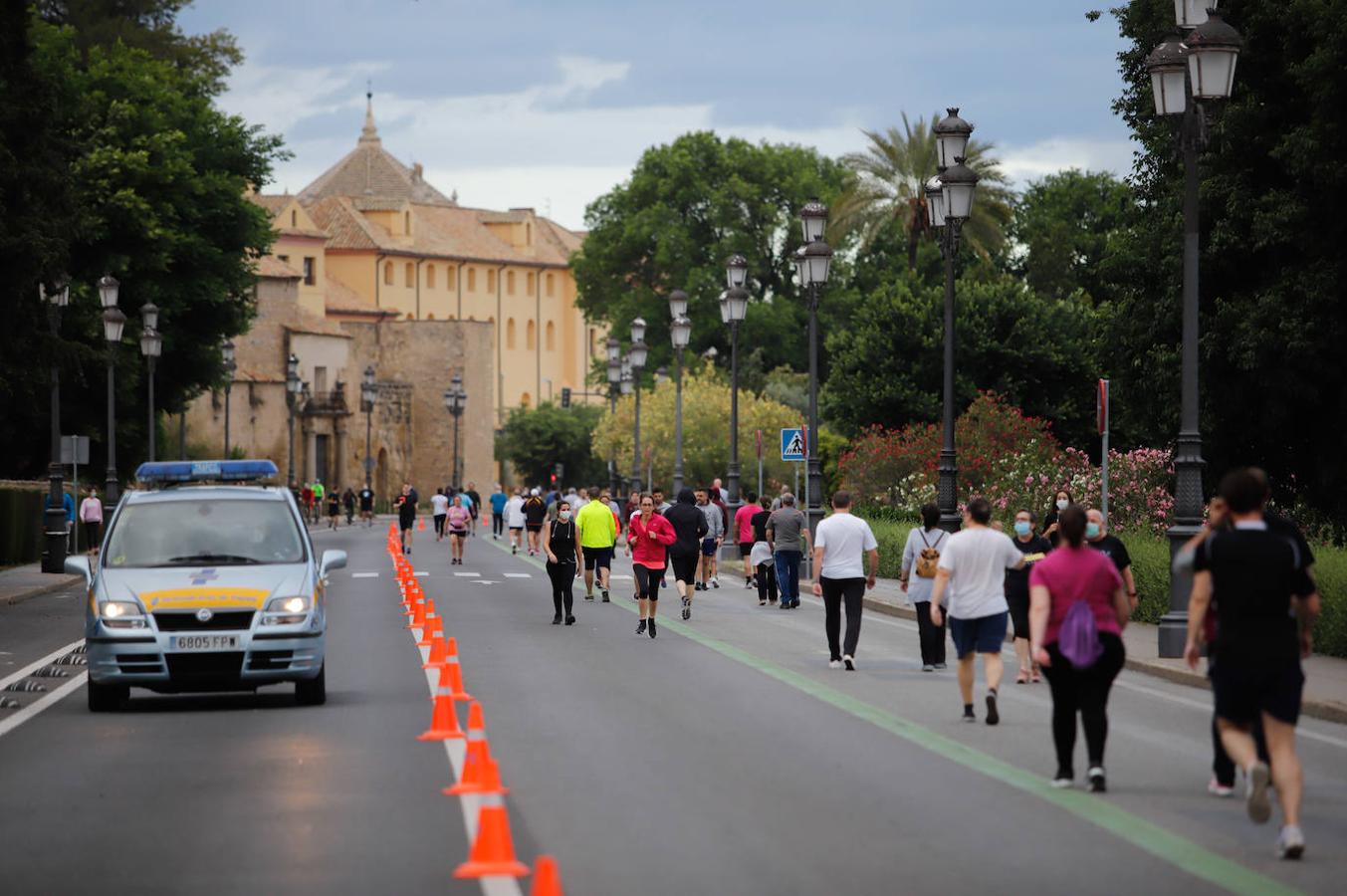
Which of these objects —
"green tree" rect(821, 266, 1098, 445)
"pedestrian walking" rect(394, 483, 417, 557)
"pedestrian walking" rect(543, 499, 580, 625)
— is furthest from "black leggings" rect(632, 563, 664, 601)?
"green tree" rect(821, 266, 1098, 445)

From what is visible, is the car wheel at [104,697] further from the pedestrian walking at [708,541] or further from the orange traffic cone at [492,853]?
the pedestrian walking at [708,541]

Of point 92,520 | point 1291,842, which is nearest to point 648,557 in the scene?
point 1291,842

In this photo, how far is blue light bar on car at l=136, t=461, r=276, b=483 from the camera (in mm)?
22281

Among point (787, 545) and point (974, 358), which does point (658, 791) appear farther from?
point (974, 358)

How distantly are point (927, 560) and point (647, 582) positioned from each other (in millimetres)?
6421

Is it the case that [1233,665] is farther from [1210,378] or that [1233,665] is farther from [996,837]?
[1210,378]

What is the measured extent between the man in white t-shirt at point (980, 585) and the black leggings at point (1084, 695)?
10.9 ft

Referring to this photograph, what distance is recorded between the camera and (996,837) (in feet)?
34.3

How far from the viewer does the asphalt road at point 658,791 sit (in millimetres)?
9523

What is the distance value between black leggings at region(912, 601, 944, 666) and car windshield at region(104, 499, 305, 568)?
6.10 m

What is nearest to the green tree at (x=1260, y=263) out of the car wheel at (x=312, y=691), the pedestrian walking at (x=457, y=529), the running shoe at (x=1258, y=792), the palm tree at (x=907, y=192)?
the car wheel at (x=312, y=691)

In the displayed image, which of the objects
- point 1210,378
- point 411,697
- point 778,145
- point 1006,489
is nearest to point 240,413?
point 778,145

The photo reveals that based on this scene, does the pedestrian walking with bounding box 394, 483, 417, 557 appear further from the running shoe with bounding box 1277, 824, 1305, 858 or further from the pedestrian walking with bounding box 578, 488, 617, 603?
the running shoe with bounding box 1277, 824, 1305, 858

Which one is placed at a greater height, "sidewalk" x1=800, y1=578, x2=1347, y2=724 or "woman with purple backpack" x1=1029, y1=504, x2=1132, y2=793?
"woman with purple backpack" x1=1029, y1=504, x2=1132, y2=793
